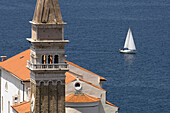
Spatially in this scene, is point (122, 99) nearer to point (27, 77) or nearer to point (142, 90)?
point (142, 90)

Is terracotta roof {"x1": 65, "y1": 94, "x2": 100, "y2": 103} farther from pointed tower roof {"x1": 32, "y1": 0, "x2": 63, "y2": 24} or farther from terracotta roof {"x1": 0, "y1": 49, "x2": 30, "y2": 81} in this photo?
pointed tower roof {"x1": 32, "y1": 0, "x2": 63, "y2": 24}

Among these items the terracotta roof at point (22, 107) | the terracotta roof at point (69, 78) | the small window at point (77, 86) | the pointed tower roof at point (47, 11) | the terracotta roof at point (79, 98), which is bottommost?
the terracotta roof at point (22, 107)

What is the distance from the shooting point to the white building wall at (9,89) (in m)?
95.2

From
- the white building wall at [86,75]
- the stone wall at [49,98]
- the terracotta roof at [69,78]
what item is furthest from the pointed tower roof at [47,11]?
the white building wall at [86,75]

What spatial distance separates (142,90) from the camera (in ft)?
549

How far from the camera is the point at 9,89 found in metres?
101

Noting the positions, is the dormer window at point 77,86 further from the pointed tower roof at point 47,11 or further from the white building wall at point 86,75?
the pointed tower roof at point 47,11

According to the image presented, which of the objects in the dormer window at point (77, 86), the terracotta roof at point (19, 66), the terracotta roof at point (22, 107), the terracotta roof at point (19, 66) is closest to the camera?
the terracotta roof at point (22, 107)

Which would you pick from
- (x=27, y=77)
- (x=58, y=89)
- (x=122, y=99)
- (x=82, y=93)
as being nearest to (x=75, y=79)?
(x=82, y=93)

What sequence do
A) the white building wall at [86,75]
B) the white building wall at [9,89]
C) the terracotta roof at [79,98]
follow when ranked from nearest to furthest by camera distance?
the terracotta roof at [79,98], the white building wall at [86,75], the white building wall at [9,89]

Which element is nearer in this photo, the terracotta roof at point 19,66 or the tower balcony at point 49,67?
the tower balcony at point 49,67

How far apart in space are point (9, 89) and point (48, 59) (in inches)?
1370

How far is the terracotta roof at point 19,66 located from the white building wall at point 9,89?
0.72 m

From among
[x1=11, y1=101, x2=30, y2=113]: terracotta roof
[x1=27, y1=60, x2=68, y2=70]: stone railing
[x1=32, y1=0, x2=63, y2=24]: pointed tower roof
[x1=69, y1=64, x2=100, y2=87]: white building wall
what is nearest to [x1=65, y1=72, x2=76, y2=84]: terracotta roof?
[x1=69, y1=64, x2=100, y2=87]: white building wall
